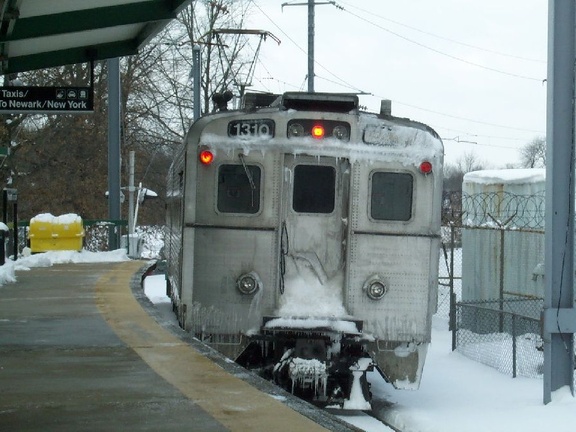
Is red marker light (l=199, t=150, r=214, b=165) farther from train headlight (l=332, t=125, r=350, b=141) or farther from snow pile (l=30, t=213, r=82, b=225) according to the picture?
snow pile (l=30, t=213, r=82, b=225)

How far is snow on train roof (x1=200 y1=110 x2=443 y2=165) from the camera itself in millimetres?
10164

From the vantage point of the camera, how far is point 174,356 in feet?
28.8

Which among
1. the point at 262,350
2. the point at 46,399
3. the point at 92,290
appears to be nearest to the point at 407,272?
the point at 262,350

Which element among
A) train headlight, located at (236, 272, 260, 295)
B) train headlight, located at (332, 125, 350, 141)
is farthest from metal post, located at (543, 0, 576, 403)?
train headlight, located at (236, 272, 260, 295)

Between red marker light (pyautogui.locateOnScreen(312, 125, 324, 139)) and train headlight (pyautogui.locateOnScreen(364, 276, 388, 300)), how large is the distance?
147cm

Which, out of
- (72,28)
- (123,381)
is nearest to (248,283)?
(123,381)

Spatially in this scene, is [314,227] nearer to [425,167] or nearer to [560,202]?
[425,167]

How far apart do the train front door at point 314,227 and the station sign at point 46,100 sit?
4.71m

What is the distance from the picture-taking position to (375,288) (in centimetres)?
1008

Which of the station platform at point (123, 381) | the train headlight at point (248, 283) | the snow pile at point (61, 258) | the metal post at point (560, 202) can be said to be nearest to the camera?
the station platform at point (123, 381)

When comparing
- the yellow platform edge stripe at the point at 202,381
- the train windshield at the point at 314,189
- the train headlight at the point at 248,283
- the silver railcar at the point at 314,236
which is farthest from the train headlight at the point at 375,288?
the yellow platform edge stripe at the point at 202,381

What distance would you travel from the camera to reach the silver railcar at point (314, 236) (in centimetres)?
1010

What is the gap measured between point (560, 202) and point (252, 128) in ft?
10.2

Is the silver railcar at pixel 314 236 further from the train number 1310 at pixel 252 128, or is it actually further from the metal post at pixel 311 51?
the metal post at pixel 311 51
